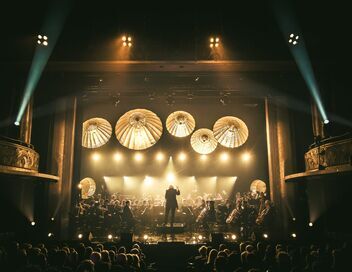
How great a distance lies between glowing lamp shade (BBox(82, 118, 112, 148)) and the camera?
17.2m

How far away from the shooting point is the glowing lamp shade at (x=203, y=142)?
17672mm

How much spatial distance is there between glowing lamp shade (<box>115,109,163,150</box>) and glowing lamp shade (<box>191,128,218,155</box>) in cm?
216

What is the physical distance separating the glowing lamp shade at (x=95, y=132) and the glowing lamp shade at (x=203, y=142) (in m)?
5.05

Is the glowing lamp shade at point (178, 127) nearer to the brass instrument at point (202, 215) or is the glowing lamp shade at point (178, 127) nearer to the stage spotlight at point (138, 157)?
the stage spotlight at point (138, 157)

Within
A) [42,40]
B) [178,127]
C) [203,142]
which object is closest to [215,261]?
[42,40]

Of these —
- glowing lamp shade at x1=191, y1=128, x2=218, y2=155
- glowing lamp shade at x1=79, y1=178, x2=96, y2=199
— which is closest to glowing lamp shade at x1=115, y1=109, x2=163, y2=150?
glowing lamp shade at x1=191, y1=128, x2=218, y2=155

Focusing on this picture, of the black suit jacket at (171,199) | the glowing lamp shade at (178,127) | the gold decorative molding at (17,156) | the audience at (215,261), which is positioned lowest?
the audience at (215,261)

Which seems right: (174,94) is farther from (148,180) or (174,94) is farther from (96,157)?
(96,157)

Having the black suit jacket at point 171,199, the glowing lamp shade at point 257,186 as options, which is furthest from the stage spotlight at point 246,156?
the black suit jacket at point 171,199

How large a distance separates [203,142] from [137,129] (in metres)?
3.97

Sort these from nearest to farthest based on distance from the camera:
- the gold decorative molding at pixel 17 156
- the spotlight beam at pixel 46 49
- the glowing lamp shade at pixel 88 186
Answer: the gold decorative molding at pixel 17 156 < the spotlight beam at pixel 46 49 < the glowing lamp shade at pixel 88 186

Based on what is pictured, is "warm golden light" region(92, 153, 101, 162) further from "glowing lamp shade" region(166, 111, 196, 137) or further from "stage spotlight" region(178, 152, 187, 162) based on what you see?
"stage spotlight" region(178, 152, 187, 162)

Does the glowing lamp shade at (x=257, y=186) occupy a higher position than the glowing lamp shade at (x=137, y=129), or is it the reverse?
the glowing lamp shade at (x=137, y=129)

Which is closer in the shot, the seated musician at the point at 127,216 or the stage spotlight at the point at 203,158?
the seated musician at the point at 127,216
